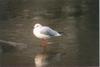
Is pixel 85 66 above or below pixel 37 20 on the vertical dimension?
below

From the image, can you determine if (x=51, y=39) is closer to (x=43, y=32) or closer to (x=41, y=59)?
(x=43, y=32)

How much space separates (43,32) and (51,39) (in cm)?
7

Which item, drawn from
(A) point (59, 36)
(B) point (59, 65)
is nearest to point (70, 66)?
(B) point (59, 65)

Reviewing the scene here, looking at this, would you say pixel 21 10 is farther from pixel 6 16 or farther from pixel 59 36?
pixel 59 36

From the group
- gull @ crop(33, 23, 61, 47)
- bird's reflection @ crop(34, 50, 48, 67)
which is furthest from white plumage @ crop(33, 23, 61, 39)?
bird's reflection @ crop(34, 50, 48, 67)

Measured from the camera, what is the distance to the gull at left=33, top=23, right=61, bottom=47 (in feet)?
8.99

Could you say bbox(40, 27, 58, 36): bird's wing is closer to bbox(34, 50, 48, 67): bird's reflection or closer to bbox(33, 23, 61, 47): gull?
bbox(33, 23, 61, 47): gull

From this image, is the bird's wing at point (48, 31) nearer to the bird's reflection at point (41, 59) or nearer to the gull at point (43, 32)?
the gull at point (43, 32)

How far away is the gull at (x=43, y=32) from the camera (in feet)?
8.99

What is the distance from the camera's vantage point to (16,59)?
8.79 ft

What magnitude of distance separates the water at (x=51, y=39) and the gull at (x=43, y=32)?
0.09 ft

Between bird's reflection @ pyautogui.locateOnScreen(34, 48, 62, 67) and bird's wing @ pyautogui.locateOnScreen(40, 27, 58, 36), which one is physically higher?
bird's wing @ pyautogui.locateOnScreen(40, 27, 58, 36)

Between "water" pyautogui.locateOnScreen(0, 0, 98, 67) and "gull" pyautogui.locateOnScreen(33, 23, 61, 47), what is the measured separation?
0.09ft

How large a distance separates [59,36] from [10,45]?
0.30 meters
